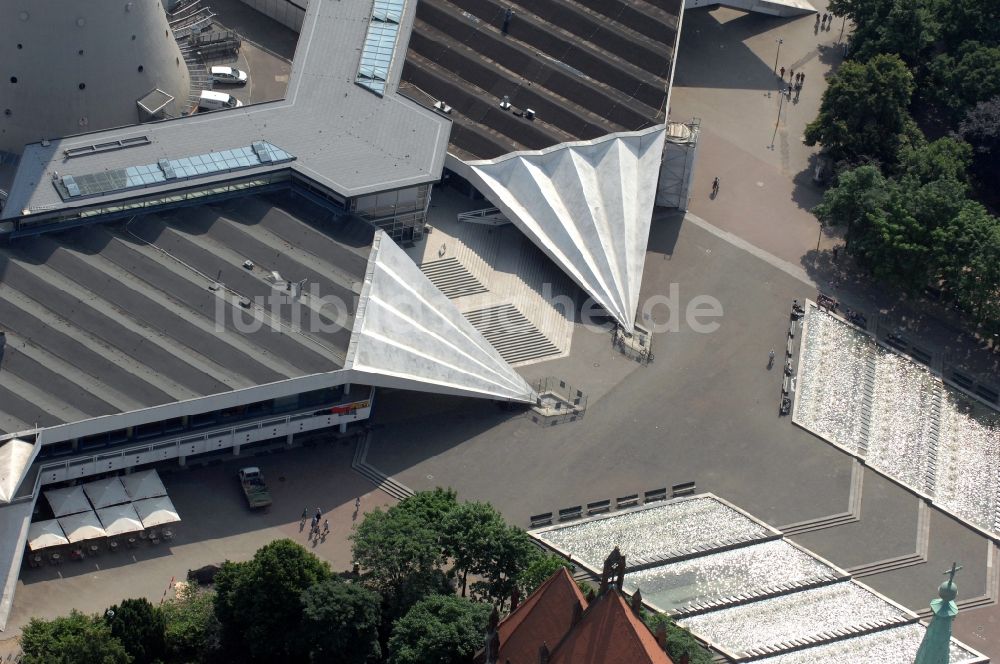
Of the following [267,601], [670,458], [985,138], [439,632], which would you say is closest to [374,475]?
[267,601]

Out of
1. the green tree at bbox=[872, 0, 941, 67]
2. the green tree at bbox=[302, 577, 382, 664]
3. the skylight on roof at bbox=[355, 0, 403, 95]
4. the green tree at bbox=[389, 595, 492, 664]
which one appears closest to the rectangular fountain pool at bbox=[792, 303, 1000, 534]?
the green tree at bbox=[872, 0, 941, 67]

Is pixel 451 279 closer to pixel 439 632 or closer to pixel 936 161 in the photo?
pixel 439 632

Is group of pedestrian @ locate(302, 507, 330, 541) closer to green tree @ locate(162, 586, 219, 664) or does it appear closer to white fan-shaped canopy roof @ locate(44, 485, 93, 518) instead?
green tree @ locate(162, 586, 219, 664)

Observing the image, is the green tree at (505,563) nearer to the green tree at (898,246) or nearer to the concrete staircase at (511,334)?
the concrete staircase at (511,334)

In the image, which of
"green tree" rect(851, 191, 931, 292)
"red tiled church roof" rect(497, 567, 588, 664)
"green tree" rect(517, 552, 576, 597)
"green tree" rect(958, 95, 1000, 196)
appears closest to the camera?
"red tiled church roof" rect(497, 567, 588, 664)

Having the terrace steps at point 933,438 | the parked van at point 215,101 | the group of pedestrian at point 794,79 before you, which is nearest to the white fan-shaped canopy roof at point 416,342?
the parked van at point 215,101
